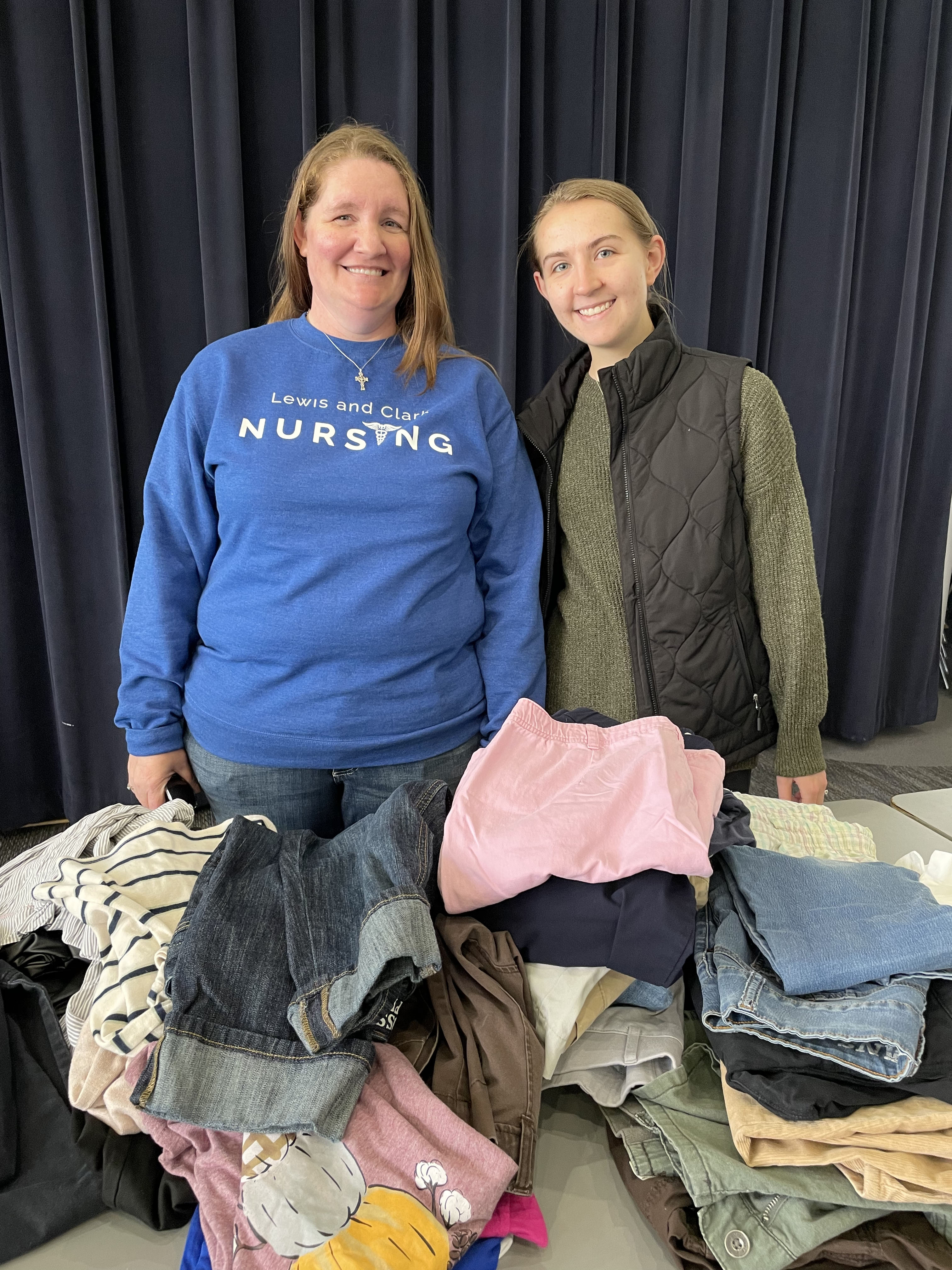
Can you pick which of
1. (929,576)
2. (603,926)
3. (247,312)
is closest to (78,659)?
(247,312)

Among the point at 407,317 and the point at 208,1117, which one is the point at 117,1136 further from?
the point at 407,317

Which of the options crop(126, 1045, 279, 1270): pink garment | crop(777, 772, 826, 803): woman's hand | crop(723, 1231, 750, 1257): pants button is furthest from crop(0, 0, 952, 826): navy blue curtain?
crop(723, 1231, 750, 1257): pants button

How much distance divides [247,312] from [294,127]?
509 millimetres

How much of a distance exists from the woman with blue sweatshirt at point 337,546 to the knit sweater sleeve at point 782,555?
0.35 meters

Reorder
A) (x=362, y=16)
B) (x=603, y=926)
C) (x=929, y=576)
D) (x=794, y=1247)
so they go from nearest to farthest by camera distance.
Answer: (x=794, y=1247) → (x=603, y=926) → (x=362, y=16) → (x=929, y=576)

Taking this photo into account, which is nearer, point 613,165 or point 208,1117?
point 208,1117

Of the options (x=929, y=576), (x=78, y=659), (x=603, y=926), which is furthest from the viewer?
(x=929, y=576)

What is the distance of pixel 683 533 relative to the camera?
133 cm

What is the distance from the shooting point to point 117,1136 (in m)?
0.71

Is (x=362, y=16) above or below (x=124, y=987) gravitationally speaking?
above

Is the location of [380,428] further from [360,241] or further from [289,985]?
[289,985]

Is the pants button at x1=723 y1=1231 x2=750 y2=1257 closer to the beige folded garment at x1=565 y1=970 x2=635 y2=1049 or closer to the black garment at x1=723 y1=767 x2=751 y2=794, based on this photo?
the beige folded garment at x1=565 y1=970 x2=635 y2=1049

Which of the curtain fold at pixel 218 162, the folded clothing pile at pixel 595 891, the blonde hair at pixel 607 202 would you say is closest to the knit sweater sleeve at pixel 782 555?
the blonde hair at pixel 607 202

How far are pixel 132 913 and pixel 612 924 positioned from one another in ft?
1.36
